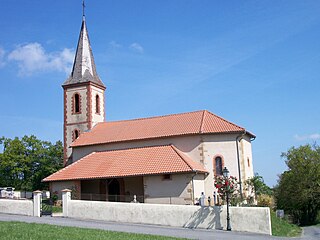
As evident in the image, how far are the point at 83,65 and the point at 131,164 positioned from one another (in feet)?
49.1

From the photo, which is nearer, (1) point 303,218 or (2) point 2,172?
(1) point 303,218

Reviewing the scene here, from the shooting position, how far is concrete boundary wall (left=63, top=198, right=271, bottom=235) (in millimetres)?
19203

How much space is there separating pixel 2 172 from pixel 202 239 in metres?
49.5

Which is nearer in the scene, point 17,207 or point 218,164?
point 17,207

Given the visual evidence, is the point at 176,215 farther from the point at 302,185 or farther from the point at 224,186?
the point at 302,185

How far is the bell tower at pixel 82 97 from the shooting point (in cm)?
3847

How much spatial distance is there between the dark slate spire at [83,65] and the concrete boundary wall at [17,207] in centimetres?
1715

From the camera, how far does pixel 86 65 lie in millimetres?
40500

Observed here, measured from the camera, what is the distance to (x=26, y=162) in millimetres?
57812

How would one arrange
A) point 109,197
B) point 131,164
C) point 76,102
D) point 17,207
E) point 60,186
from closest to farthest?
point 17,207
point 131,164
point 109,197
point 60,186
point 76,102

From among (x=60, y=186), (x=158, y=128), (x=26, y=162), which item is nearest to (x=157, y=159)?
(x=158, y=128)

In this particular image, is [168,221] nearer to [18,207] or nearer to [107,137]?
[18,207]

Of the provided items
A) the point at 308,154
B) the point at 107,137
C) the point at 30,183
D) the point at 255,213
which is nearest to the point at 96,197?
the point at 107,137

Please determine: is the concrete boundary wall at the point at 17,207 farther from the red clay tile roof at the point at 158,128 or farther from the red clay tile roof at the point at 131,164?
the red clay tile roof at the point at 158,128
